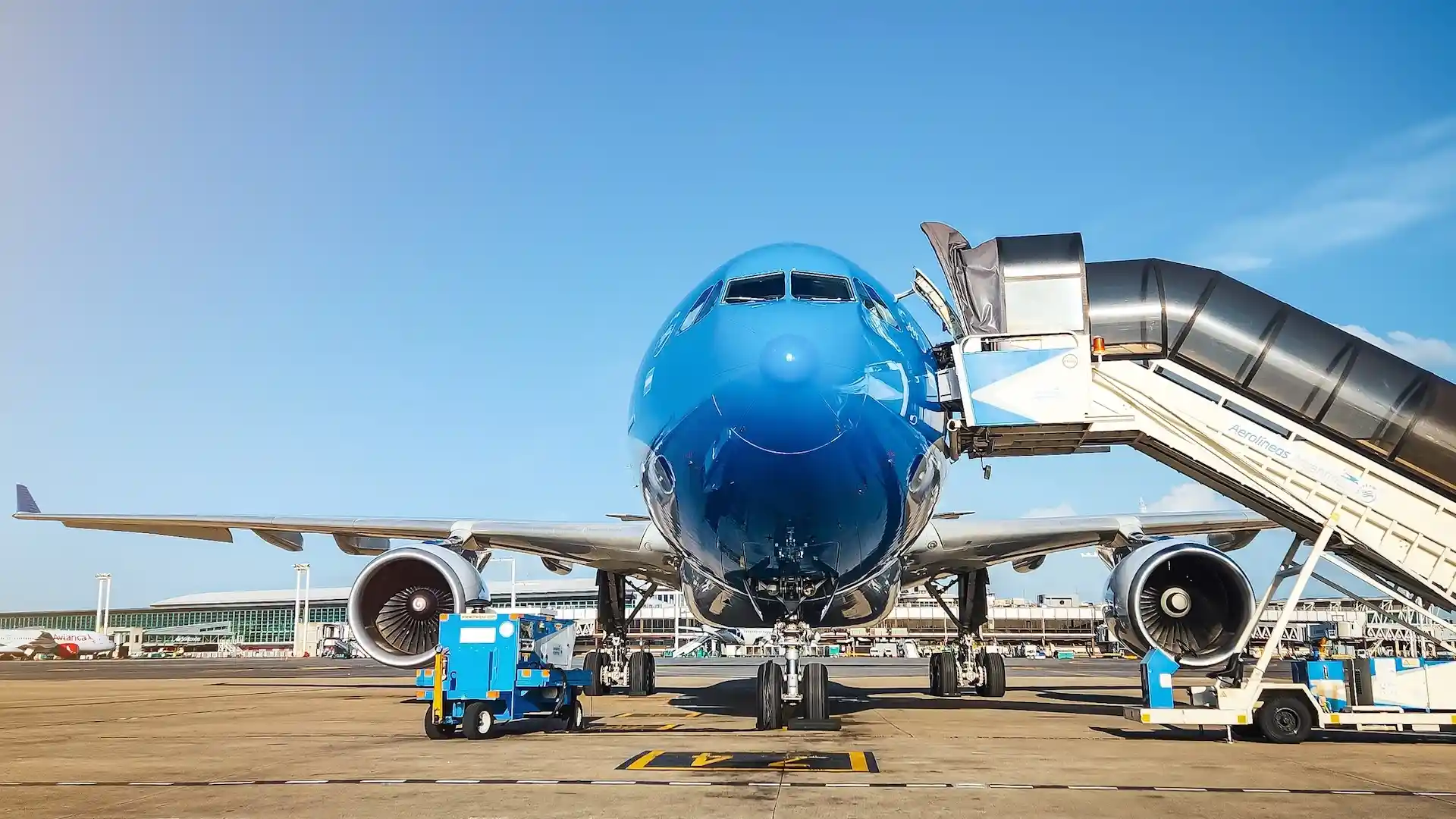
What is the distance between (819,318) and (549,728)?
5.52 meters

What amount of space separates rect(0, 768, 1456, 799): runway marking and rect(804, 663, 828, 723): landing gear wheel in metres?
3.84

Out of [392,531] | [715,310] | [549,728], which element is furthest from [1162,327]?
[392,531]

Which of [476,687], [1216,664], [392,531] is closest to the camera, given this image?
[476,687]

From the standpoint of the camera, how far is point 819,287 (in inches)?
329

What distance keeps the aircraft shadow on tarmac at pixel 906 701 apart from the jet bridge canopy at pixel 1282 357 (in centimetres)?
561

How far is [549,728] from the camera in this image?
10.8 metres

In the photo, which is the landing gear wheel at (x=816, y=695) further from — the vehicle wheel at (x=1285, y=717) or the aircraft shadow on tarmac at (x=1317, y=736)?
the vehicle wheel at (x=1285, y=717)

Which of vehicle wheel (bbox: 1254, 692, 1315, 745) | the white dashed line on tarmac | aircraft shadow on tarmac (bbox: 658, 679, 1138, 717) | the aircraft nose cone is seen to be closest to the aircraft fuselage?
the aircraft nose cone

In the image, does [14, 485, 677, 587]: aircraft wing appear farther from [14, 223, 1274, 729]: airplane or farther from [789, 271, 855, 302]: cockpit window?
[789, 271, 855, 302]: cockpit window

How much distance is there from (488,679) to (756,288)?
4819 mm

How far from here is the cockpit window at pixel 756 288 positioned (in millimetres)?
8211

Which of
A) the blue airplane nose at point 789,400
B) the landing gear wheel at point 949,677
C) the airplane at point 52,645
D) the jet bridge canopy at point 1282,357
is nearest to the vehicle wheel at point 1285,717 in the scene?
the jet bridge canopy at point 1282,357

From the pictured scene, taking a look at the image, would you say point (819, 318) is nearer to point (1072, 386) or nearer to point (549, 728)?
point (1072, 386)

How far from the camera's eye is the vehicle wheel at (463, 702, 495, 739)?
9.84 m
